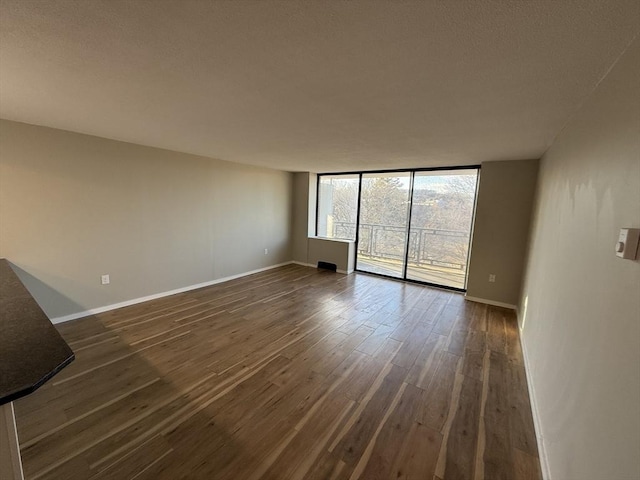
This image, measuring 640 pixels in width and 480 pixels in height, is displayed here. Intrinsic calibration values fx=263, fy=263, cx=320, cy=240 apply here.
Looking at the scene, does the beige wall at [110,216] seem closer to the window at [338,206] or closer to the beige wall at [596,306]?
the window at [338,206]

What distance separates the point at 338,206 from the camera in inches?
246

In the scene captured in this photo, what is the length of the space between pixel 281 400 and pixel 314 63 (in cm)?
225

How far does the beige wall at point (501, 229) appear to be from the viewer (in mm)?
3797

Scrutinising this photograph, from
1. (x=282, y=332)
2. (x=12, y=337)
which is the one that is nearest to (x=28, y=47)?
(x=12, y=337)

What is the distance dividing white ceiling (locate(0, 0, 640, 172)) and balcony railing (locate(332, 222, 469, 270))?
2.67 m

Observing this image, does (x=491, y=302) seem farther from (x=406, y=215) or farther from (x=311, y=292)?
(x=311, y=292)

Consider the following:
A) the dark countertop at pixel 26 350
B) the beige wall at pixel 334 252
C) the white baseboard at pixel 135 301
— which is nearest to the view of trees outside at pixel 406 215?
the beige wall at pixel 334 252

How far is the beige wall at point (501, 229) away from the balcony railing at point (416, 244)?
23.6 inches

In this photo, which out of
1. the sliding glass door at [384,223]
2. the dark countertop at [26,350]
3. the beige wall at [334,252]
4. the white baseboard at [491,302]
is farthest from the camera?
the beige wall at [334,252]

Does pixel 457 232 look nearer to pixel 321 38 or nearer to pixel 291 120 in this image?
pixel 291 120

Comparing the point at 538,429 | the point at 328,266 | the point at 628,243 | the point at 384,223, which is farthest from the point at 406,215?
the point at 628,243

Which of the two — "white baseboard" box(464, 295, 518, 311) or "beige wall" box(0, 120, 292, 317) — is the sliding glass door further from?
"beige wall" box(0, 120, 292, 317)

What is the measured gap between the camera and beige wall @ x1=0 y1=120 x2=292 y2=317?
9.14ft

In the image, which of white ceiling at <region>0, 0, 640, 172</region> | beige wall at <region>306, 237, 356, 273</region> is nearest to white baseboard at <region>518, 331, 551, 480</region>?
white ceiling at <region>0, 0, 640, 172</region>
